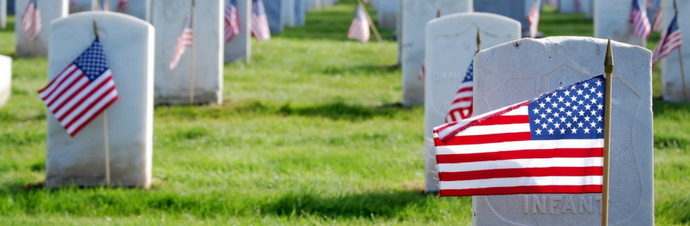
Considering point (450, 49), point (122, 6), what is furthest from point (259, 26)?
point (450, 49)

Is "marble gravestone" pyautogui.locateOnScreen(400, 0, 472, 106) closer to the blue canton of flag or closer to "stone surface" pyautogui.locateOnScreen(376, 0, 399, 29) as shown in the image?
the blue canton of flag

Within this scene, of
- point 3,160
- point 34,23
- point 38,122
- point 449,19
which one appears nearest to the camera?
point 449,19

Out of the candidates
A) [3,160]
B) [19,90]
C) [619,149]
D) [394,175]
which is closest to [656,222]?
[619,149]

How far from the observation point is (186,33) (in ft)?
35.1

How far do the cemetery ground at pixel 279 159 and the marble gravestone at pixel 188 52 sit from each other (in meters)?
0.37

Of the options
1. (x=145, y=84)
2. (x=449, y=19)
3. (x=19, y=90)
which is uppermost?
(x=449, y=19)

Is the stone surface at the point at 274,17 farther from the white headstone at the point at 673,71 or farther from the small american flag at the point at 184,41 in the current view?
the white headstone at the point at 673,71

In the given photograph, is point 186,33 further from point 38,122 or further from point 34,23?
point 34,23

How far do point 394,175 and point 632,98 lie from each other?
3.65 metres

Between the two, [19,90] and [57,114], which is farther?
[19,90]

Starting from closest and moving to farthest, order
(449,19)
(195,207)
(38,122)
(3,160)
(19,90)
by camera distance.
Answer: (195,207), (449,19), (3,160), (38,122), (19,90)

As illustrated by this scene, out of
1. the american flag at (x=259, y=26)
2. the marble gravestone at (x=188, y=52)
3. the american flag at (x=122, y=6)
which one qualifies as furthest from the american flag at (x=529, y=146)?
the american flag at (x=122, y=6)

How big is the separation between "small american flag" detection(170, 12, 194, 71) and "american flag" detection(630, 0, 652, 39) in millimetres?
6736

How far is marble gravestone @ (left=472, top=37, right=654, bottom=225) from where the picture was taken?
4129 mm
